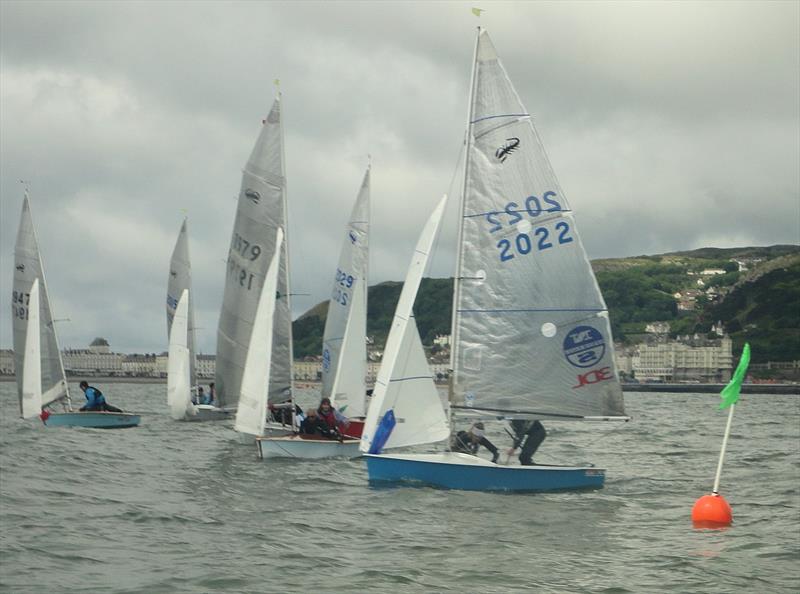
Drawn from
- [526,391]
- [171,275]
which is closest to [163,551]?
[526,391]

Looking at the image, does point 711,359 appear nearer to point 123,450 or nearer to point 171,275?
point 171,275

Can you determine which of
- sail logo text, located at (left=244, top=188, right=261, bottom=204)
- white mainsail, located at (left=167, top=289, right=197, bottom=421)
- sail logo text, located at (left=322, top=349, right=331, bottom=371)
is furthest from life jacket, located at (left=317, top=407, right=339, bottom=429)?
white mainsail, located at (left=167, top=289, right=197, bottom=421)

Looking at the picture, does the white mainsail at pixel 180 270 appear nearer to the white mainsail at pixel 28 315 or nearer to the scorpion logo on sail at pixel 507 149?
the white mainsail at pixel 28 315

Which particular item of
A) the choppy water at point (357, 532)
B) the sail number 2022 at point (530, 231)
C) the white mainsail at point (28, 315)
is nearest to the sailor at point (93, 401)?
the white mainsail at point (28, 315)

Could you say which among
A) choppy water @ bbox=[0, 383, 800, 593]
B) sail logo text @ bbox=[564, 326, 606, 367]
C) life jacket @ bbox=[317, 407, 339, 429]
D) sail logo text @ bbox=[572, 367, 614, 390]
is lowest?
choppy water @ bbox=[0, 383, 800, 593]

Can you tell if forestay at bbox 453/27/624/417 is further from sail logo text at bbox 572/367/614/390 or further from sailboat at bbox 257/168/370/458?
sailboat at bbox 257/168/370/458

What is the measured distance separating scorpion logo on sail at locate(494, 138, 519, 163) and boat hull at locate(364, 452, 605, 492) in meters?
5.33

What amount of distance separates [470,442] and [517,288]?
2860 mm

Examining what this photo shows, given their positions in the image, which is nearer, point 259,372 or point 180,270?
point 259,372

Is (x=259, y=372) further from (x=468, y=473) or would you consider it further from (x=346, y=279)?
(x=468, y=473)

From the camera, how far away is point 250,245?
113 feet

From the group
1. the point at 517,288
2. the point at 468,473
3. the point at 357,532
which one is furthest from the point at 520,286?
the point at 357,532

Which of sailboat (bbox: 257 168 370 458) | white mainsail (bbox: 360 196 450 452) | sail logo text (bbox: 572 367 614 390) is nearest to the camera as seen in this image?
white mainsail (bbox: 360 196 450 452)

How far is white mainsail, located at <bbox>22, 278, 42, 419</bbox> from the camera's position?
40531 millimetres
